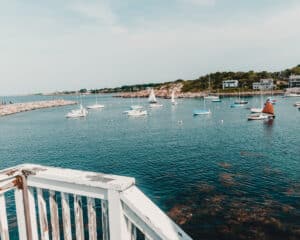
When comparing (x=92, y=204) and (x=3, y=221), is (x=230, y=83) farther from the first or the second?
(x=3, y=221)

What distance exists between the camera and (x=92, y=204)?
3488 mm

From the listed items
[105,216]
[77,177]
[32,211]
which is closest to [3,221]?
[32,211]

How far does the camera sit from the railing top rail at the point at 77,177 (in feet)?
10.4

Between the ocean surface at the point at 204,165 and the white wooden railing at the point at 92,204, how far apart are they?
13.4 meters

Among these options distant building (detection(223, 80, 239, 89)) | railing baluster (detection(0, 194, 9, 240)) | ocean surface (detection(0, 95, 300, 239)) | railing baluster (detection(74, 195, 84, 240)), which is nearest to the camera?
railing baluster (detection(74, 195, 84, 240))

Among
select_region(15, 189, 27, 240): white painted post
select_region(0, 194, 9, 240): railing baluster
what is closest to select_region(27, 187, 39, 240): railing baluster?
select_region(15, 189, 27, 240): white painted post

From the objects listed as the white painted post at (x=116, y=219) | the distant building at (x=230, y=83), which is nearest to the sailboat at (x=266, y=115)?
the white painted post at (x=116, y=219)

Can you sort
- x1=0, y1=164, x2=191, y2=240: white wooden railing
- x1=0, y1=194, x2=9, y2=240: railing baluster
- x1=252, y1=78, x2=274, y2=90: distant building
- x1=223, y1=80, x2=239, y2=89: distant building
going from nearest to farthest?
1. x1=0, y1=164, x2=191, y2=240: white wooden railing
2. x1=0, y1=194, x2=9, y2=240: railing baluster
3. x1=252, y1=78, x2=274, y2=90: distant building
4. x1=223, y1=80, x2=239, y2=89: distant building

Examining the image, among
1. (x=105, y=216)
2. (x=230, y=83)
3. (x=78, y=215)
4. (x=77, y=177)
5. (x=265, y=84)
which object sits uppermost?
(x=230, y=83)

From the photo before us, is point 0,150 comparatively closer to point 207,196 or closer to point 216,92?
point 207,196

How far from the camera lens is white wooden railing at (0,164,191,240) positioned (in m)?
2.96

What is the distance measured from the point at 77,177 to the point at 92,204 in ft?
1.39

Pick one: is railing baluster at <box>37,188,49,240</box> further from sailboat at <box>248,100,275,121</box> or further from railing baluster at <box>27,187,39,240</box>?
sailboat at <box>248,100,275,121</box>

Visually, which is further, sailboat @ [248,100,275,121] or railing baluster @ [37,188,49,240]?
sailboat @ [248,100,275,121]
